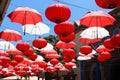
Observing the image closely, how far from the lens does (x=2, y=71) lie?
2547 cm

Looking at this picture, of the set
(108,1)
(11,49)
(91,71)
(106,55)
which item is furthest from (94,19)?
(91,71)

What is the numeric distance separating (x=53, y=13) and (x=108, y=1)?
151 cm

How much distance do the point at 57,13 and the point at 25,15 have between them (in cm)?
241

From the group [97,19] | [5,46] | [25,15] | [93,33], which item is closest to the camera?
[25,15]

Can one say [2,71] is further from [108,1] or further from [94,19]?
[108,1]

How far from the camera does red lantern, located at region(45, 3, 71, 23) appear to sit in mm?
6938

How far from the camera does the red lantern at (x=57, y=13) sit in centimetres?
694

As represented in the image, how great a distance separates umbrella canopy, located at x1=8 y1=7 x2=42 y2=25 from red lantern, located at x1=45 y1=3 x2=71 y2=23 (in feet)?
6.39

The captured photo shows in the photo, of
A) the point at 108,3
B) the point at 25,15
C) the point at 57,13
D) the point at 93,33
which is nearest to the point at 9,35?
the point at 25,15

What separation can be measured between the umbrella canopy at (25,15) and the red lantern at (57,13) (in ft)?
6.39

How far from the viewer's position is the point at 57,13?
22.8ft

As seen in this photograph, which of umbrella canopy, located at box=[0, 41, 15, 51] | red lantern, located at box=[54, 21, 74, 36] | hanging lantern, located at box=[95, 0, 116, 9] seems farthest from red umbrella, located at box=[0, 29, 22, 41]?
hanging lantern, located at box=[95, 0, 116, 9]

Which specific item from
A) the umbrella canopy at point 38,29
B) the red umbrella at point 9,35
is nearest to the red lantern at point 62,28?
the red umbrella at point 9,35

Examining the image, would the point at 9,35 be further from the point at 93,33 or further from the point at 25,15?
the point at 93,33
